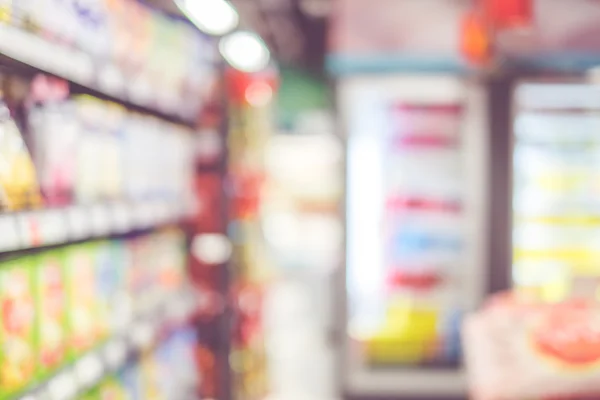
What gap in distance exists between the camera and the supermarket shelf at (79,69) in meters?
1.81

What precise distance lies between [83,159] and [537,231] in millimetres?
3840

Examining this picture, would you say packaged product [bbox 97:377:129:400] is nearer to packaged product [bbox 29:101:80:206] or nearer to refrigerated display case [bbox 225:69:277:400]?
packaged product [bbox 29:101:80:206]

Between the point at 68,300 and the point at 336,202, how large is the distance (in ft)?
12.0

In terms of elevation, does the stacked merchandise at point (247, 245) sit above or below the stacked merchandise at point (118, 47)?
below

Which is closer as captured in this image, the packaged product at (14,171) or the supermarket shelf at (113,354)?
the packaged product at (14,171)

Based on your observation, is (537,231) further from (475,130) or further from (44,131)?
(44,131)

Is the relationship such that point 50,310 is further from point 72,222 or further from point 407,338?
point 407,338

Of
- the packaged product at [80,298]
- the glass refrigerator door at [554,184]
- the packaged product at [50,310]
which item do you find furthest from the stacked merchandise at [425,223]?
the packaged product at [50,310]

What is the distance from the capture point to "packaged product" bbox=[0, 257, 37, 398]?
1.90 metres

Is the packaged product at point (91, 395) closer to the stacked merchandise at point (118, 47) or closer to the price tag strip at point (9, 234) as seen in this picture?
the price tag strip at point (9, 234)

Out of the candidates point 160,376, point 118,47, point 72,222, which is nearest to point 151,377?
point 160,376

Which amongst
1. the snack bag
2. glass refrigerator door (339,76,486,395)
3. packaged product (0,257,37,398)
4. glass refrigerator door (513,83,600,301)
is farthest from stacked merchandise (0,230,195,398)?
glass refrigerator door (513,83,600,301)

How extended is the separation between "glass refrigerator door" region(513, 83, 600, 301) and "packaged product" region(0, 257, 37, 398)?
4.04 metres

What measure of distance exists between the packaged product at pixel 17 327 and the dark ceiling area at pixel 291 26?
375 centimetres
